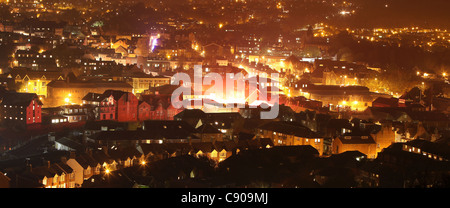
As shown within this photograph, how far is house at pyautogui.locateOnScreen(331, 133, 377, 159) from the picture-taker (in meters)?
12.9

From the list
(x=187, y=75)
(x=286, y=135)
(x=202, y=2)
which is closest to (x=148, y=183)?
(x=286, y=135)

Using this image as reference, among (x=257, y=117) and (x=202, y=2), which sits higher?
(x=202, y=2)

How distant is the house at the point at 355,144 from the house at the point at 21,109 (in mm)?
7184

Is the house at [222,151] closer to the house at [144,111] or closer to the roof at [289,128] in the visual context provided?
the roof at [289,128]

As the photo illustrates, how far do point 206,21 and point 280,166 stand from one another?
25.5m

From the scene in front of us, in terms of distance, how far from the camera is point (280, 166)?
11.1 m

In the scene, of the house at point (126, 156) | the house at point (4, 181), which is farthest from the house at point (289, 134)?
the house at point (4, 181)

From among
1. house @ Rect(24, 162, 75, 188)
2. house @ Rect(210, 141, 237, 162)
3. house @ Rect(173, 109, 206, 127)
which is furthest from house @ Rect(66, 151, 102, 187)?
house @ Rect(173, 109, 206, 127)

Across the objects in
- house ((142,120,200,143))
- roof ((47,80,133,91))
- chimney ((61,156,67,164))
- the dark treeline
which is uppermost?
the dark treeline

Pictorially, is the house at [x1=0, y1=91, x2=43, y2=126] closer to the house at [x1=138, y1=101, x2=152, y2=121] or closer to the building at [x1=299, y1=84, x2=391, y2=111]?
the house at [x1=138, y1=101, x2=152, y2=121]

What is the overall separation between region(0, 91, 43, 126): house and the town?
0.11 feet

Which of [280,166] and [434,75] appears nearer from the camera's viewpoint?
[280,166]

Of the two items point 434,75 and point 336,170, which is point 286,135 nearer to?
point 336,170
